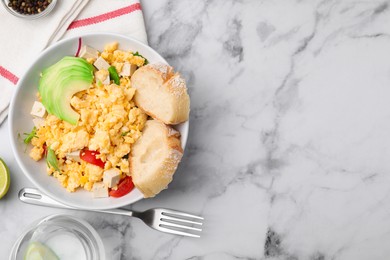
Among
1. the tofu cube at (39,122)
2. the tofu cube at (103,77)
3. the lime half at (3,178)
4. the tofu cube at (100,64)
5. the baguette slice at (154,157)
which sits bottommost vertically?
the lime half at (3,178)

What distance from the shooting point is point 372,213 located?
196 cm

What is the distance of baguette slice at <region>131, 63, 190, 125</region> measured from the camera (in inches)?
65.9

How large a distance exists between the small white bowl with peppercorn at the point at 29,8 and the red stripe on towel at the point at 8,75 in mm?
168

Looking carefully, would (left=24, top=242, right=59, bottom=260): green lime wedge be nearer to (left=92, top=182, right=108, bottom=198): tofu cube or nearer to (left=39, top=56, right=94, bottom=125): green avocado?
(left=92, top=182, right=108, bottom=198): tofu cube

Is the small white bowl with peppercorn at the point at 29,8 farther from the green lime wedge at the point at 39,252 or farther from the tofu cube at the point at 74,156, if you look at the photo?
the green lime wedge at the point at 39,252

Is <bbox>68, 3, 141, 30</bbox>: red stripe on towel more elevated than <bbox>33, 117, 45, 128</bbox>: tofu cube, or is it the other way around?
<bbox>68, 3, 141, 30</bbox>: red stripe on towel

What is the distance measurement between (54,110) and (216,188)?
552mm

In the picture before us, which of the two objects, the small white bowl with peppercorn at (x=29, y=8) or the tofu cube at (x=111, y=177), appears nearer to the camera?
the tofu cube at (x=111, y=177)

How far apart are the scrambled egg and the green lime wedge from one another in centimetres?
24

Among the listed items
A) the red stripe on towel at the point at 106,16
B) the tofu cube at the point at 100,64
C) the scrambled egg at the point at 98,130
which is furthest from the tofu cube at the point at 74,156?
the red stripe on towel at the point at 106,16

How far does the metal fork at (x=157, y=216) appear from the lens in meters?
1.84

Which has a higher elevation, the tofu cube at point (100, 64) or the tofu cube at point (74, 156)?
the tofu cube at point (100, 64)

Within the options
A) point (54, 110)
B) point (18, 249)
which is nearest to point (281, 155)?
point (54, 110)

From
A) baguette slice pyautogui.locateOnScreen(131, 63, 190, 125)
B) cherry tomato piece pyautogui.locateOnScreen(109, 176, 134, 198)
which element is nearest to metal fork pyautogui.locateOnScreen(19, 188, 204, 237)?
cherry tomato piece pyautogui.locateOnScreen(109, 176, 134, 198)
